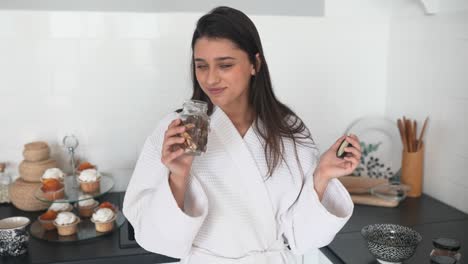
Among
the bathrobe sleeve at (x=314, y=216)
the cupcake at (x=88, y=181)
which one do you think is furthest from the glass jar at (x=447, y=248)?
the cupcake at (x=88, y=181)

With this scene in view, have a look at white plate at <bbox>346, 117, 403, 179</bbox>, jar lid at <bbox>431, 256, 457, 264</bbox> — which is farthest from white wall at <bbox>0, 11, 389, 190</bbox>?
jar lid at <bbox>431, 256, 457, 264</bbox>

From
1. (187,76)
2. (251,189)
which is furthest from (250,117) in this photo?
(187,76)

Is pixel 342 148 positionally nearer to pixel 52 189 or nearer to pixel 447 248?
pixel 447 248

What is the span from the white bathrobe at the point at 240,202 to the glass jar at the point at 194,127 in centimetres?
16

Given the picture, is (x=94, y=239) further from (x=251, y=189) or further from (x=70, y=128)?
(x=251, y=189)

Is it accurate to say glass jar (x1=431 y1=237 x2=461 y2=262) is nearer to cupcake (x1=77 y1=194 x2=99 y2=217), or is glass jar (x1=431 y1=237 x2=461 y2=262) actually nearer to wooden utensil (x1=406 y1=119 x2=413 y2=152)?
wooden utensil (x1=406 y1=119 x2=413 y2=152)

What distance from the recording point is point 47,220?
1558 millimetres

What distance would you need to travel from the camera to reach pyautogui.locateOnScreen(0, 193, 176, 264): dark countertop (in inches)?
54.1

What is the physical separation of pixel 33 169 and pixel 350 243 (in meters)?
1.15

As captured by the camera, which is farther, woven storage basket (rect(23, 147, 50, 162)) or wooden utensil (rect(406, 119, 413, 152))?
wooden utensil (rect(406, 119, 413, 152))

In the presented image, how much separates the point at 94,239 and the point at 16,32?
0.83m

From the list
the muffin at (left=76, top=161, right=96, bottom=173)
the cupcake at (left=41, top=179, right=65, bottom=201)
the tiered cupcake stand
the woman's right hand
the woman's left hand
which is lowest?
the tiered cupcake stand

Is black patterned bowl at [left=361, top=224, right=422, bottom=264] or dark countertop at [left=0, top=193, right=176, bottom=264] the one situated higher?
black patterned bowl at [left=361, top=224, right=422, bottom=264]

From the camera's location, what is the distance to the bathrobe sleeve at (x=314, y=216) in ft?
3.72
